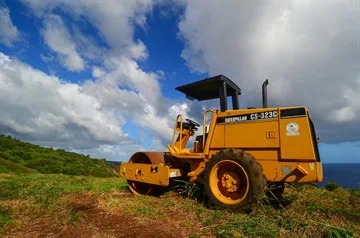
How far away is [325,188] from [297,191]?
1.20 metres

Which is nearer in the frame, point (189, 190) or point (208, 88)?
point (189, 190)

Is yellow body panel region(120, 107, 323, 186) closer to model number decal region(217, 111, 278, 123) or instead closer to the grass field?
model number decal region(217, 111, 278, 123)

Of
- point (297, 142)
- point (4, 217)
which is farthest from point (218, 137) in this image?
point (4, 217)

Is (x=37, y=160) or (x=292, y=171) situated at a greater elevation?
(x=37, y=160)

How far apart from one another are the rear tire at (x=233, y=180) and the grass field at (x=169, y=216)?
299 mm

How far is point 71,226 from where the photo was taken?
5.39 metres

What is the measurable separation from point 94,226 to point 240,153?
302 cm

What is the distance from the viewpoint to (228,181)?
20.7 feet

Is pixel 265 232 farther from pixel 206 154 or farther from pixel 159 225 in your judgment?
pixel 206 154

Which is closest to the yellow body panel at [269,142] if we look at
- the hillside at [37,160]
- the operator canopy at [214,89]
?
the operator canopy at [214,89]

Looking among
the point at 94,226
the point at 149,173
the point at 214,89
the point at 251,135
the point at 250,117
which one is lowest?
the point at 94,226

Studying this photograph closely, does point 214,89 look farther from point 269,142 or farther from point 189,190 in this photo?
point 189,190

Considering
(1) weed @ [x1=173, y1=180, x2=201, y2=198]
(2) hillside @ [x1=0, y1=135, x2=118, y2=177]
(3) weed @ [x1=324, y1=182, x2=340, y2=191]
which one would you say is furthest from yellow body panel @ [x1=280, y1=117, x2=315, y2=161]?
(2) hillside @ [x1=0, y1=135, x2=118, y2=177]

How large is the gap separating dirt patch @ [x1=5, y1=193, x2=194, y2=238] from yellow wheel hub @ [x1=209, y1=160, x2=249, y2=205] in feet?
4.73
